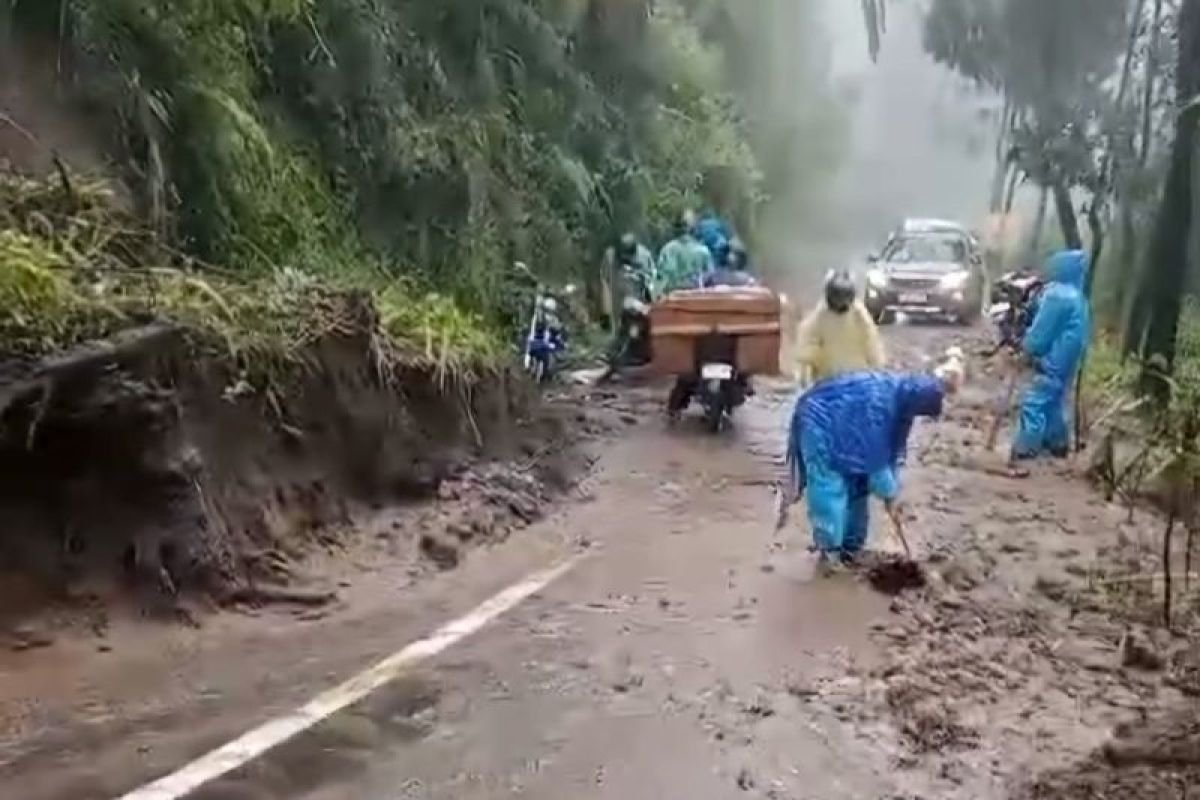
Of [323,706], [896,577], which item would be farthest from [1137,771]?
[896,577]

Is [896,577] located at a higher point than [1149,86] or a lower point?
lower

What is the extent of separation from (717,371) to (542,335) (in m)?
2.40

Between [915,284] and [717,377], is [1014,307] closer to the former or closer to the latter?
[717,377]

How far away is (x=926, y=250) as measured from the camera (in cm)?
3316

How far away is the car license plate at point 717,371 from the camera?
15.9 m

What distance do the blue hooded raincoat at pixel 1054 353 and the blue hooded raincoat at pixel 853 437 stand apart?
203 inches

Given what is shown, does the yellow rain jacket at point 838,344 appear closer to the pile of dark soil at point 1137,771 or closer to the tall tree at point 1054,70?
the pile of dark soil at point 1137,771

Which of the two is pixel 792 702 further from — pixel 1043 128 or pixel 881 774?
pixel 1043 128

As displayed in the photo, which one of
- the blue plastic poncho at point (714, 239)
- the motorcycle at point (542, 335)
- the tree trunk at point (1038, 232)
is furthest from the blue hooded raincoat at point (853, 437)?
the tree trunk at point (1038, 232)

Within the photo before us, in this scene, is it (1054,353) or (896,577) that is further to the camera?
(1054,353)

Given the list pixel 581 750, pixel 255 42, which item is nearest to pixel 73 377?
pixel 581 750

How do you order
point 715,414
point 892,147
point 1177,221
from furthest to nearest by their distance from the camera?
1. point 892,147
2. point 1177,221
3. point 715,414

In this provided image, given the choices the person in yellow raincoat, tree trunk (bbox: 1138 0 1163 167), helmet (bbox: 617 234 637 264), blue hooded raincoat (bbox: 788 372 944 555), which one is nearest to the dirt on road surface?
blue hooded raincoat (bbox: 788 372 944 555)

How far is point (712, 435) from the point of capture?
52.2ft
